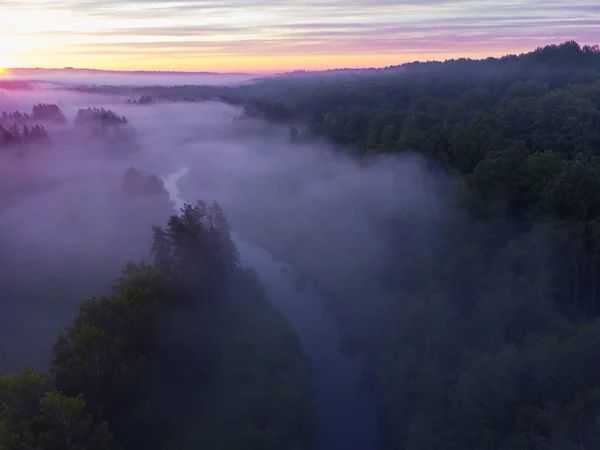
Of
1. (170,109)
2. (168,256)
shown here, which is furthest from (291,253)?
(170,109)

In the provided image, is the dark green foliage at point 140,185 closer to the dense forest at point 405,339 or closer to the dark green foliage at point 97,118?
the dense forest at point 405,339

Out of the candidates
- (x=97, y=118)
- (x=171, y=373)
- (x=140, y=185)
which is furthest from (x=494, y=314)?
(x=97, y=118)

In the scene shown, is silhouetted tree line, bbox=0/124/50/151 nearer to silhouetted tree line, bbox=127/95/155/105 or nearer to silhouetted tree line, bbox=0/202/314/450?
silhouetted tree line, bbox=0/202/314/450

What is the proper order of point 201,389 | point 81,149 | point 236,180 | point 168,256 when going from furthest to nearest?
point 81,149
point 236,180
point 168,256
point 201,389

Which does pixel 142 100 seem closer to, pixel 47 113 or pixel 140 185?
pixel 47 113

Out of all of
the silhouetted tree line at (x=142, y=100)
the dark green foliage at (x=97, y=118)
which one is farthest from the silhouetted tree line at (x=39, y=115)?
the silhouetted tree line at (x=142, y=100)

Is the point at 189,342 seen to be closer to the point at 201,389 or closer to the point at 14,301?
the point at 201,389
